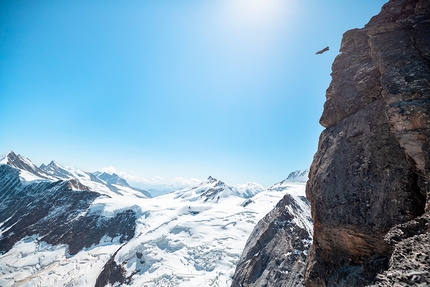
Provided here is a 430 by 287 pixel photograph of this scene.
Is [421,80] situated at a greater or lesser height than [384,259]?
greater

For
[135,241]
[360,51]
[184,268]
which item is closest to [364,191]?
[360,51]

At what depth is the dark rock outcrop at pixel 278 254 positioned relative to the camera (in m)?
34.2

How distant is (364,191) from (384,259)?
10.5 feet

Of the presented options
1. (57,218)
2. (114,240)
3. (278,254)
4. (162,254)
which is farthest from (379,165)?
(57,218)

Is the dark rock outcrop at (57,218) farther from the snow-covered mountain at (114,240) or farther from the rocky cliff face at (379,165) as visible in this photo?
the rocky cliff face at (379,165)

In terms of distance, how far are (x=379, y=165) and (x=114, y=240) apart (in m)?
103

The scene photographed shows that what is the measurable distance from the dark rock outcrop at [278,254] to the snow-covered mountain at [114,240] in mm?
9542

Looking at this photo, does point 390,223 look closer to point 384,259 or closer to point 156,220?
point 384,259

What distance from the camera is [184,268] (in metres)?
56.5

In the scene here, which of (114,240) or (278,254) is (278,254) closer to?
(278,254)

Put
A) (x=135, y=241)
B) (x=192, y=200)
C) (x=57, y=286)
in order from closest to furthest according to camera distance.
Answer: (x=57, y=286), (x=135, y=241), (x=192, y=200)

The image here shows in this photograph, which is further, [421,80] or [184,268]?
[184,268]

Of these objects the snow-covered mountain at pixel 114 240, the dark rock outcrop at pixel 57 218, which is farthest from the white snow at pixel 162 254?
the dark rock outcrop at pixel 57 218

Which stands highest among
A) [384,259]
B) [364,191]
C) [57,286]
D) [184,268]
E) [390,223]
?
[364,191]
